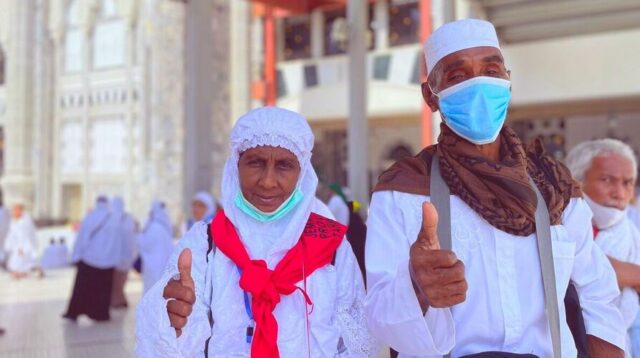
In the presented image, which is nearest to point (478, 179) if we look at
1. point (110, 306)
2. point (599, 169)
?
point (599, 169)

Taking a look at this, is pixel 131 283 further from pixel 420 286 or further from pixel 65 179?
pixel 65 179

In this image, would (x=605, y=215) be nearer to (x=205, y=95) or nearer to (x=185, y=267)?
→ (x=185, y=267)

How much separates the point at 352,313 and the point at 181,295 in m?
0.45

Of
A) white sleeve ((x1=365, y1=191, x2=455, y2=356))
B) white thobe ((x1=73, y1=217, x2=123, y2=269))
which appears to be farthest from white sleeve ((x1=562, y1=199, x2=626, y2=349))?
white thobe ((x1=73, y1=217, x2=123, y2=269))

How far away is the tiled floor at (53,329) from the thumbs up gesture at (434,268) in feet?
14.5

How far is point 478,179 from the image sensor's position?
134cm

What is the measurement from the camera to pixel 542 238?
52.2 inches

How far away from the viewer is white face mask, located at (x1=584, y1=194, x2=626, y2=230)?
2127 millimetres

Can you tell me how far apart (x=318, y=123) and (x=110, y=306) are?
24.9ft

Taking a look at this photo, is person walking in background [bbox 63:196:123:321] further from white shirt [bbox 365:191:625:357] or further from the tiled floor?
white shirt [bbox 365:191:625:357]

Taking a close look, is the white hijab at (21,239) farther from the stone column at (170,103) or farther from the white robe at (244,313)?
the white robe at (244,313)

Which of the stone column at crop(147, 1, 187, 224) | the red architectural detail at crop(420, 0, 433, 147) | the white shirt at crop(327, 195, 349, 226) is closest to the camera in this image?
the white shirt at crop(327, 195, 349, 226)

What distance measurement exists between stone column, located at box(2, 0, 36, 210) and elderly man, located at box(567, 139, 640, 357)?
782 inches

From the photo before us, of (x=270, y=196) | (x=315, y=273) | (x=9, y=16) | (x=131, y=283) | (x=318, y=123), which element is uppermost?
(x=9, y=16)
